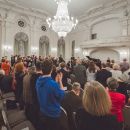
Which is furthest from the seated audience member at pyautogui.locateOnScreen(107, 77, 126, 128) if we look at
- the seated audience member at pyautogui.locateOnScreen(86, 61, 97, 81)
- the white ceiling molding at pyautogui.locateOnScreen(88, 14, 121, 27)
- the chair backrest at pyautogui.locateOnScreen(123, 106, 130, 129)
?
the white ceiling molding at pyautogui.locateOnScreen(88, 14, 121, 27)

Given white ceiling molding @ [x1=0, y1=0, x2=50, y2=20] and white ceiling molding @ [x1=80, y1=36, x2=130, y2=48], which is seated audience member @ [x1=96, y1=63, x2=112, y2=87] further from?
white ceiling molding @ [x1=0, y1=0, x2=50, y2=20]

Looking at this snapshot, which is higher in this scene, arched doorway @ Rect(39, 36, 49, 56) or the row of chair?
arched doorway @ Rect(39, 36, 49, 56)

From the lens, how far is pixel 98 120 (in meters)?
1.72

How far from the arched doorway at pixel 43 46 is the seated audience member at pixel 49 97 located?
1486cm

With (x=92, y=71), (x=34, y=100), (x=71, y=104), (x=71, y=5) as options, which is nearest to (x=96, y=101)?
(x=71, y=104)

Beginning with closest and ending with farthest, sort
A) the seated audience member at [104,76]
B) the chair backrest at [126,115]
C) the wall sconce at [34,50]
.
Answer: the chair backrest at [126,115], the seated audience member at [104,76], the wall sconce at [34,50]

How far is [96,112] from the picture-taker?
1727 mm

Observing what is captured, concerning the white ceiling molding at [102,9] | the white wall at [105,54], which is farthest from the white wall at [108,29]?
the white wall at [105,54]

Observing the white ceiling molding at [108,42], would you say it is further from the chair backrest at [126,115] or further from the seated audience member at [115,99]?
the seated audience member at [115,99]

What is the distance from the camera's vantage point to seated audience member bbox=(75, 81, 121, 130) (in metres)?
1.72

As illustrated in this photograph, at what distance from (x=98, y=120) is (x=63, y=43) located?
691 inches

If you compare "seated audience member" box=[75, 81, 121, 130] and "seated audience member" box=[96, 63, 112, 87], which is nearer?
"seated audience member" box=[75, 81, 121, 130]

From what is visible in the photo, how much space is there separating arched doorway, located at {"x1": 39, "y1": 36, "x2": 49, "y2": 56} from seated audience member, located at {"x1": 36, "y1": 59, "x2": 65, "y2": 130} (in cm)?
1486

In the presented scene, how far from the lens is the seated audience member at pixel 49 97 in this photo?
2.62 metres
